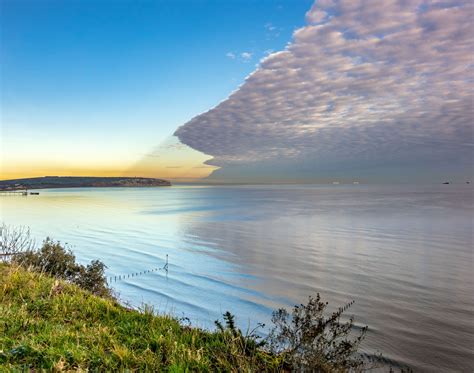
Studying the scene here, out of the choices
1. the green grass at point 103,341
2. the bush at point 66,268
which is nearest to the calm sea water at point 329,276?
the bush at point 66,268

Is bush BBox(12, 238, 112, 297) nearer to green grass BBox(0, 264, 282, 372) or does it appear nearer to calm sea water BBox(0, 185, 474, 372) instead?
calm sea water BBox(0, 185, 474, 372)

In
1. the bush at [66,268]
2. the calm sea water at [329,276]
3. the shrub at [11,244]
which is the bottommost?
the calm sea water at [329,276]

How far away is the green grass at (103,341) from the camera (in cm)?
489

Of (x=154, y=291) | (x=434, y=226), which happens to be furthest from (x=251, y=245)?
(x=434, y=226)

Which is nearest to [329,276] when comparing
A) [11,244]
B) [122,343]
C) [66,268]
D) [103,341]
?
[66,268]

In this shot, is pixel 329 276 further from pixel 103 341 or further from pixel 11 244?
pixel 11 244

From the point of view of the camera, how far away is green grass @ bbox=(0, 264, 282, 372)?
4.89 metres

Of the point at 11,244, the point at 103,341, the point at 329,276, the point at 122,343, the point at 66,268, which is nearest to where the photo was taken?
the point at 103,341

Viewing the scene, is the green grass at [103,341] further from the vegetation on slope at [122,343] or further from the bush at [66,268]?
the bush at [66,268]

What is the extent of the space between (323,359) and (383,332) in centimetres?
1005

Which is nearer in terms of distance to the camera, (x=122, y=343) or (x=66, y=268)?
(x=122, y=343)

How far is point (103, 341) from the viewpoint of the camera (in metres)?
5.61

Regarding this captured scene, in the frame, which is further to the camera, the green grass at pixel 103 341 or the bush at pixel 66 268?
the bush at pixel 66 268

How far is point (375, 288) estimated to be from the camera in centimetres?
1983
